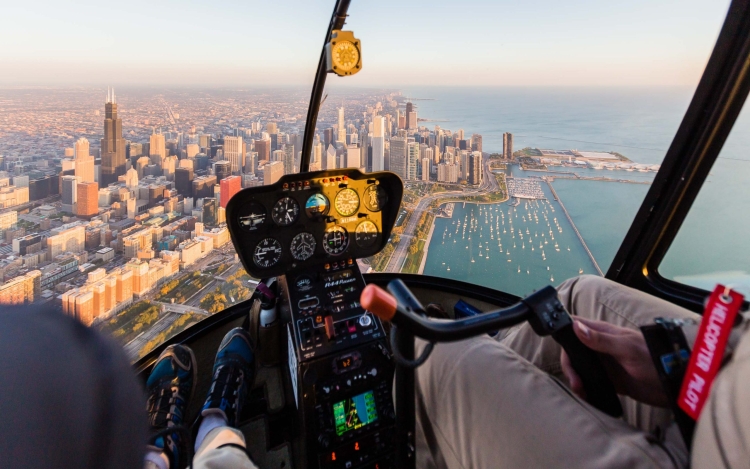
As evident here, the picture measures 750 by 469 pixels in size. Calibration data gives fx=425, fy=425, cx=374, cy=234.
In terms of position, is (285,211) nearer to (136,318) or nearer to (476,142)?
(136,318)

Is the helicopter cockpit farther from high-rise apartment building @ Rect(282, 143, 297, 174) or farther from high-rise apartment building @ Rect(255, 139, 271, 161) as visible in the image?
high-rise apartment building @ Rect(255, 139, 271, 161)

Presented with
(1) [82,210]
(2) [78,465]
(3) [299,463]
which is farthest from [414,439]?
(1) [82,210]

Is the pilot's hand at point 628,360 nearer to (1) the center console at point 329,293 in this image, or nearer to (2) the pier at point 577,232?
(1) the center console at point 329,293

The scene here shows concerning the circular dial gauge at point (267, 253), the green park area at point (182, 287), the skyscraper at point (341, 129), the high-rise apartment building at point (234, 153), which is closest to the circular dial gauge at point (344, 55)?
the skyscraper at point (341, 129)

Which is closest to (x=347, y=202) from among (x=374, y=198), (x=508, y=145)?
(x=374, y=198)

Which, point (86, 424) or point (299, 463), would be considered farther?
point (299, 463)

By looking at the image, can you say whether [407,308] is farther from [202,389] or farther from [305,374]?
[202,389]
